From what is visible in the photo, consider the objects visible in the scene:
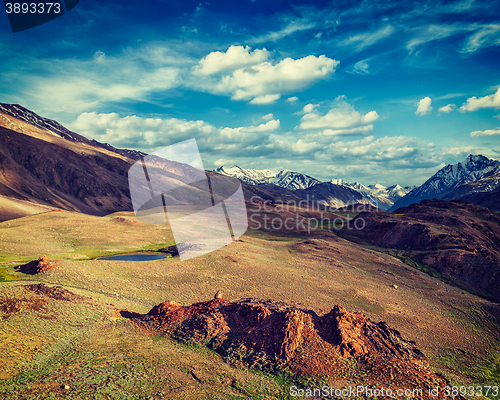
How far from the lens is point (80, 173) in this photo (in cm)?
14125

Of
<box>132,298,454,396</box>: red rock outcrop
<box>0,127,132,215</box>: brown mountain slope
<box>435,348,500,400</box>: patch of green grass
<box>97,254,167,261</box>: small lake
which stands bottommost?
<box>435,348,500,400</box>: patch of green grass

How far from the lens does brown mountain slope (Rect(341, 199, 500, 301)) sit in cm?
4822

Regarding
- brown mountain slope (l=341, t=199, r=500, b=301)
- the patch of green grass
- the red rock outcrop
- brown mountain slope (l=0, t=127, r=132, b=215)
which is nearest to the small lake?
the red rock outcrop

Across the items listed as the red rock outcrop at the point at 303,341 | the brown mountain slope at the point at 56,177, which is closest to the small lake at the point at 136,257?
the red rock outcrop at the point at 303,341

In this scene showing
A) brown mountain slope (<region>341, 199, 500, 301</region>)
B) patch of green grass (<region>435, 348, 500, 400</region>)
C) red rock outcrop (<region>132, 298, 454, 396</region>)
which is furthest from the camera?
brown mountain slope (<region>341, 199, 500, 301</region>)

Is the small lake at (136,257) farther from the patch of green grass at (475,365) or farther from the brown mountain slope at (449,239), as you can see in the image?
the brown mountain slope at (449,239)

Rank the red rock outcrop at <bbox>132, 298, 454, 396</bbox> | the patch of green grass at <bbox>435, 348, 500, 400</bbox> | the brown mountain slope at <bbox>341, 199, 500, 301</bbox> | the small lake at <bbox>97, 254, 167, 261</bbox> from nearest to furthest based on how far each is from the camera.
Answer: the red rock outcrop at <bbox>132, 298, 454, 396</bbox>, the patch of green grass at <bbox>435, 348, 500, 400</bbox>, the small lake at <bbox>97, 254, 167, 261</bbox>, the brown mountain slope at <bbox>341, 199, 500, 301</bbox>

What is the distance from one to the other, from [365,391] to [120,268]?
3023 cm

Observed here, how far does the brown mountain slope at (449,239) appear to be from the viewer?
48.2m

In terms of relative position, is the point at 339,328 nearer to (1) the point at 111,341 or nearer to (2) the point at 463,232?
(1) the point at 111,341

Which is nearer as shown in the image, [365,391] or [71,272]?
[365,391]

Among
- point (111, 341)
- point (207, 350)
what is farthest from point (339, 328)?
point (111, 341)

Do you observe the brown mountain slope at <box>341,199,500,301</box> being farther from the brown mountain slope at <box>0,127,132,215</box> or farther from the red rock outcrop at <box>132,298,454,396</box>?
the brown mountain slope at <box>0,127,132,215</box>

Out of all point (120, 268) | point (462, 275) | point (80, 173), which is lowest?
point (462, 275)
